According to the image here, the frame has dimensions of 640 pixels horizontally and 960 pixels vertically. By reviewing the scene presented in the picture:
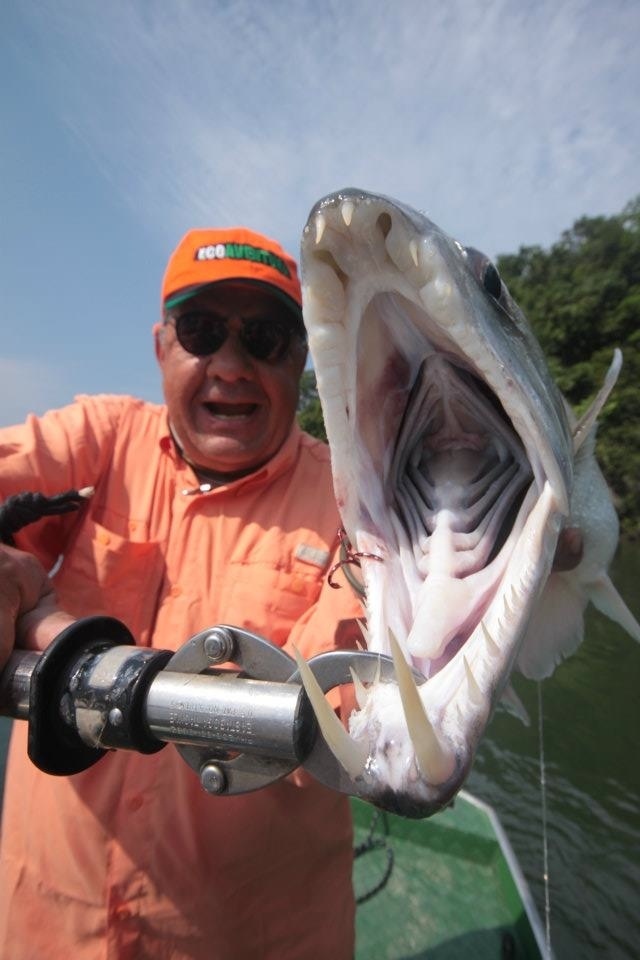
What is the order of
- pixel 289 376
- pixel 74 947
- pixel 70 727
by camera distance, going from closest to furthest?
pixel 70 727, pixel 74 947, pixel 289 376

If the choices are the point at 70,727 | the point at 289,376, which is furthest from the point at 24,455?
the point at 70,727

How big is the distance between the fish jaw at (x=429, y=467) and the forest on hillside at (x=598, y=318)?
78.1ft

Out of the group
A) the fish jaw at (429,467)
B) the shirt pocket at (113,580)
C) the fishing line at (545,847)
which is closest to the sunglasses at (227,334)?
the shirt pocket at (113,580)

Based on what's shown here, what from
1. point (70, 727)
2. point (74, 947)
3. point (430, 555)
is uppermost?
point (430, 555)

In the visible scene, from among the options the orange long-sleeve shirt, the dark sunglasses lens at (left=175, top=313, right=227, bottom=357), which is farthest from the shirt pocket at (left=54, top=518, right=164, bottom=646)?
the dark sunglasses lens at (left=175, top=313, right=227, bottom=357)

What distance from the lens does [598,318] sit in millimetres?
31953

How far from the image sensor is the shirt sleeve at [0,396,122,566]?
213 centimetres

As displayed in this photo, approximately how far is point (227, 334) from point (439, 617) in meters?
1.75

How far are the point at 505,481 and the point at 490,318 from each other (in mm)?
454

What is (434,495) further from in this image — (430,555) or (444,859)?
(444,859)

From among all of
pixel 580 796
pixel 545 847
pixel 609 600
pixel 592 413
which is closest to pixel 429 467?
pixel 592 413

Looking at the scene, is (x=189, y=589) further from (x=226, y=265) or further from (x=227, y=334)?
(x=226, y=265)

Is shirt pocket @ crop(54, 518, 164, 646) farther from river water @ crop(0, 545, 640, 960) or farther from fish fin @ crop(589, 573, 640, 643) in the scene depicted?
river water @ crop(0, 545, 640, 960)

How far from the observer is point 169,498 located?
8.01ft
